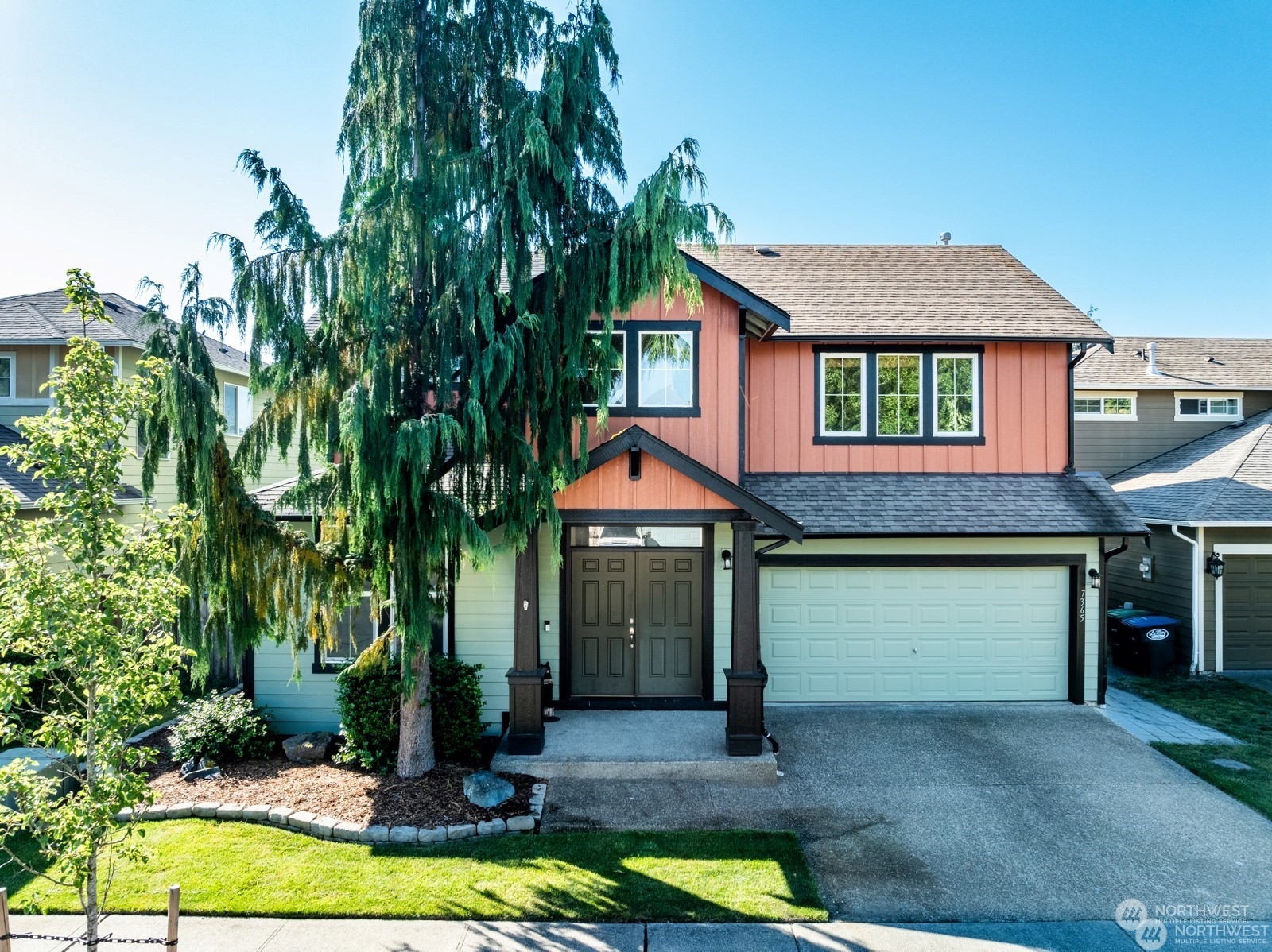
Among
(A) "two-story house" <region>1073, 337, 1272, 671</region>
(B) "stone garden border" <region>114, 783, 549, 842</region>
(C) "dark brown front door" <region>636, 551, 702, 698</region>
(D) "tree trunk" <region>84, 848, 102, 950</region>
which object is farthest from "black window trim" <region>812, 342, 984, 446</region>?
(D) "tree trunk" <region>84, 848, 102, 950</region>

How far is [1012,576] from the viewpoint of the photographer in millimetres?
9633

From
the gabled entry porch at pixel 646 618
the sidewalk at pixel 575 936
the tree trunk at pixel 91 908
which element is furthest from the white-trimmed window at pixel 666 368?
the tree trunk at pixel 91 908

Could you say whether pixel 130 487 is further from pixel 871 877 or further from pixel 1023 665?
pixel 1023 665

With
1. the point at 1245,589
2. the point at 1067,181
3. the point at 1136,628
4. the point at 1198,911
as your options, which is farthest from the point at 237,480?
the point at 1067,181

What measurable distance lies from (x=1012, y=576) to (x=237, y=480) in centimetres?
1008

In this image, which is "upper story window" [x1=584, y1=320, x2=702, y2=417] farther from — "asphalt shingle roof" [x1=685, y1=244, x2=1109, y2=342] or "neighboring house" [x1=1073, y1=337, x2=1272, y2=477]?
"neighboring house" [x1=1073, y1=337, x2=1272, y2=477]

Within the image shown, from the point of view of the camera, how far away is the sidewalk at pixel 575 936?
4.50m

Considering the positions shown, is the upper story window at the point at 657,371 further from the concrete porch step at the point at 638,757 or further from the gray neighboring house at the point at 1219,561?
the gray neighboring house at the point at 1219,561

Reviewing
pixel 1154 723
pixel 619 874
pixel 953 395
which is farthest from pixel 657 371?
pixel 1154 723

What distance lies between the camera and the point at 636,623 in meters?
8.97

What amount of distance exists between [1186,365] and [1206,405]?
1.65 meters

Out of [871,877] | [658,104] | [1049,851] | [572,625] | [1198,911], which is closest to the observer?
[1198,911]

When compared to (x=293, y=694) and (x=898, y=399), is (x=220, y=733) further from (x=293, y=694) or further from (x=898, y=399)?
(x=898, y=399)

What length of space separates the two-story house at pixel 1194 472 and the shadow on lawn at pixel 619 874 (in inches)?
412
